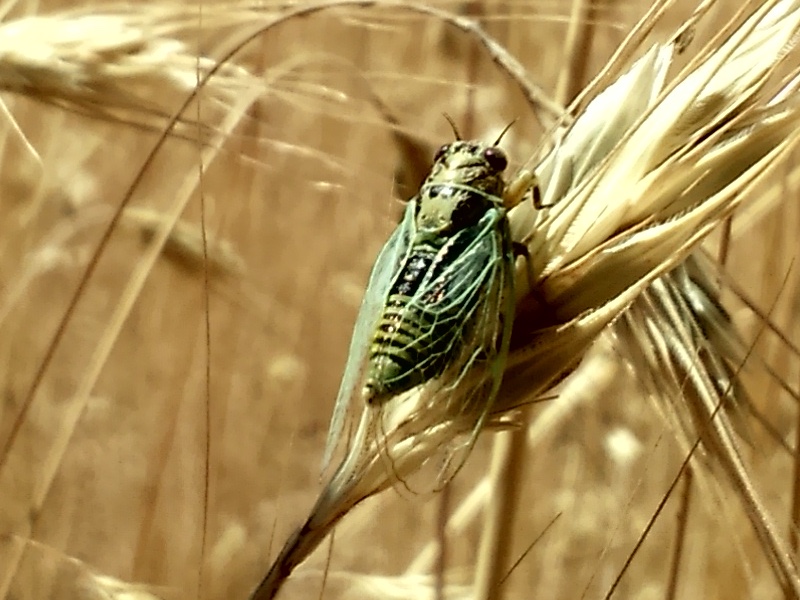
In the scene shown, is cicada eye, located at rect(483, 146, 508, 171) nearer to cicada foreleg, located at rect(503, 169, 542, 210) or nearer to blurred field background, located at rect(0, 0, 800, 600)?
cicada foreleg, located at rect(503, 169, 542, 210)

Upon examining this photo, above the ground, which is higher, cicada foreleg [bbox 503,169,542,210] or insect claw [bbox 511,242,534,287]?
cicada foreleg [bbox 503,169,542,210]

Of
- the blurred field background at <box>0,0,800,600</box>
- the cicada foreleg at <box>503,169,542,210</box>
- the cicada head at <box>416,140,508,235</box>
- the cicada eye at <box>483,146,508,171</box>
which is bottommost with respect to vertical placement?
the cicada foreleg at <box>503,169,542,210</box>

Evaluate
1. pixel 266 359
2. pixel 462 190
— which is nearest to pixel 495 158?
pixel 462 190

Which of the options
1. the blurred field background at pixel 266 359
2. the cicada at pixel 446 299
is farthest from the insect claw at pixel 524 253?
the blurred field background at pixel 266 359

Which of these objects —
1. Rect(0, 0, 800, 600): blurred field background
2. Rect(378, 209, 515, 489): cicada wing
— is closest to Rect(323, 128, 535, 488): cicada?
Rect(378, 209, 515, 489): cicada wing

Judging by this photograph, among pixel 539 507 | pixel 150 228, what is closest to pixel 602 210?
pixel 150 228

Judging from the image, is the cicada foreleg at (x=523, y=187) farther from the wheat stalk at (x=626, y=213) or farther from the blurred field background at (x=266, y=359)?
the blurred field background at (x=266, y=359)

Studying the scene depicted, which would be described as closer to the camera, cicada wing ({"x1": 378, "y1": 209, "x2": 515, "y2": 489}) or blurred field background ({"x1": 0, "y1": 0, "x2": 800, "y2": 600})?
cicada wing ({"x1": 378, "y1": 209, "x2": 515, "y2": 489})

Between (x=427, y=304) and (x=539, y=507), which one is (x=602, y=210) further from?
(x=539, y=507)

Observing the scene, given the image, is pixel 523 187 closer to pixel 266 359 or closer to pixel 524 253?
pixel 524 253
